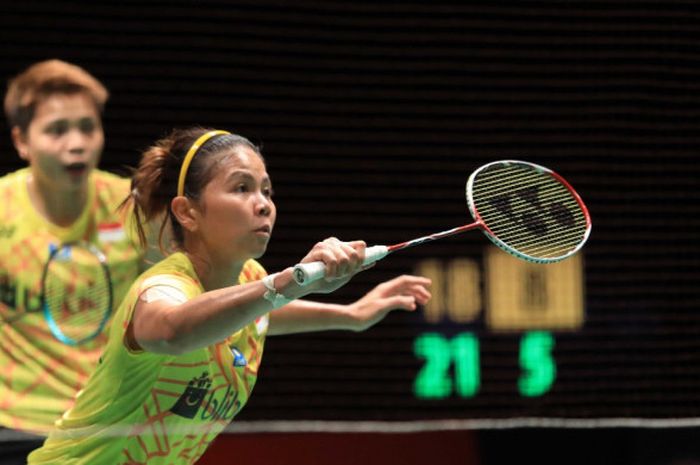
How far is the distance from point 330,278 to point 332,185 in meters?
3.26

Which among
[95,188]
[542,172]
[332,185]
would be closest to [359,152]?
[332,185]

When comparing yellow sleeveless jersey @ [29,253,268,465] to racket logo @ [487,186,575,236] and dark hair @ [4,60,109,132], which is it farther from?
dark hair @ [4,60,109,132]

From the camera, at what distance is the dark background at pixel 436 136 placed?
5527 millimetres

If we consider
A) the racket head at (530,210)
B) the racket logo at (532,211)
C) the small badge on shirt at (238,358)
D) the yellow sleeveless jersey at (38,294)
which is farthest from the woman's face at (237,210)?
the yellow sleeveless jersey at (38,294)

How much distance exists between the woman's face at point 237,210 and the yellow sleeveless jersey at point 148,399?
0.10 m

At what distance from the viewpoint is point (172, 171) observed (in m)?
3.10

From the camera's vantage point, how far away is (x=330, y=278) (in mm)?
2523

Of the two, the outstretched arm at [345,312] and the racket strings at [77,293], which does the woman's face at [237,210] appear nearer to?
the outstretched arm at [345,312]

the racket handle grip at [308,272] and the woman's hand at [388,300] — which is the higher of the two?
the racket handle grip at [308,272]

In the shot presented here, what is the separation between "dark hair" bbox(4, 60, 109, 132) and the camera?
13.0ft

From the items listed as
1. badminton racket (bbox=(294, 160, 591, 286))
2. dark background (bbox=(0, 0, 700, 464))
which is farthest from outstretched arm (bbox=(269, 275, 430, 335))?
dark background (bbox=(0, 0, 700, 464))

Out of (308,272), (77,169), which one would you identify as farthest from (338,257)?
(77,169)

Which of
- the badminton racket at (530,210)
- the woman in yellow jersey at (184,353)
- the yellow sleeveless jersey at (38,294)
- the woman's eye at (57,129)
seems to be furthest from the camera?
the woman's eye at (57,129)

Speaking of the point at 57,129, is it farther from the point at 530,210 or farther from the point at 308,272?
the point at 308,272
